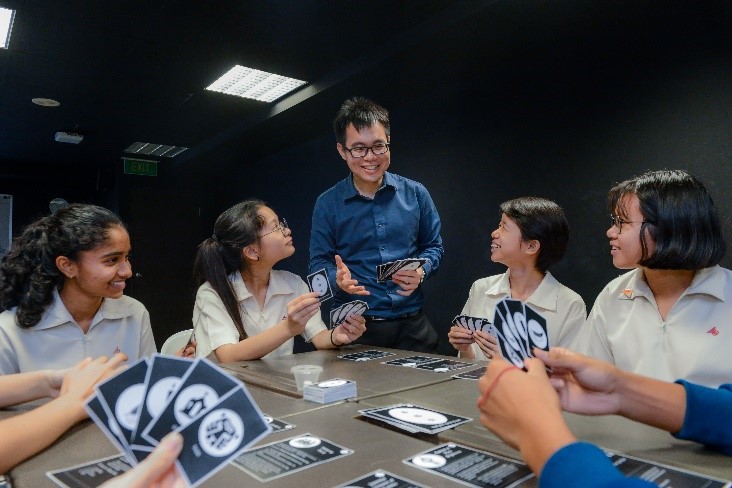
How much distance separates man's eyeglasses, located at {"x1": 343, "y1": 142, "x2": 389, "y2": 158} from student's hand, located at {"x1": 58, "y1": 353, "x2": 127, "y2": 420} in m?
1.53

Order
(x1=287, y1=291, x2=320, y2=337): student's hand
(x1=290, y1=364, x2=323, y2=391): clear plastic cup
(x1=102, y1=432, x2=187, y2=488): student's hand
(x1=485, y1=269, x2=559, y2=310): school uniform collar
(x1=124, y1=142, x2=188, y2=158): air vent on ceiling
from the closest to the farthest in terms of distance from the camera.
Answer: (x1=102, y1=432, x2=187, y2=488): student's hand → (x1=290, y1=364, x2=323, y2=391): clear plastic cup → (x1=287, y1=291, x2=320, y2=337): student's hand → (x1=485, y1=269, x2=559, y2=310): school uniform collar → (x1=124, y1=142, x2=188, y2=158): air vent on ceiling

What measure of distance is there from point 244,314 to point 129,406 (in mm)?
1594

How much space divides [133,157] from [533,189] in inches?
236

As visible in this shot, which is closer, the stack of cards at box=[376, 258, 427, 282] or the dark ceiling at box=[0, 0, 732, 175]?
the stack of cards at box=[376, 258, 427, 282]

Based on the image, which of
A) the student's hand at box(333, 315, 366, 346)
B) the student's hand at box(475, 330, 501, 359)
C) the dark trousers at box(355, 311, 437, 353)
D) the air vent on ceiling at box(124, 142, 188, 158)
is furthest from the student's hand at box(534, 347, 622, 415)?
the air vent on ceiling at box(124, 142, 188, 158)

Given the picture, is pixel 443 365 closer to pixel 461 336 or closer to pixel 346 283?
pixel 461 336

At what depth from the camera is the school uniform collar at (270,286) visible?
7.45 feet

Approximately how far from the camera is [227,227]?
7.52 feet

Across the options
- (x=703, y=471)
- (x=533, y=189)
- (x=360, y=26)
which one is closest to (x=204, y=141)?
(x=360, y=26)

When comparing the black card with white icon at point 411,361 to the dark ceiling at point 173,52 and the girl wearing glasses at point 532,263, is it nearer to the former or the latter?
the girl wearing glasses at point 532,263

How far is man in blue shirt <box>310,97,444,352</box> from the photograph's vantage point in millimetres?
2461

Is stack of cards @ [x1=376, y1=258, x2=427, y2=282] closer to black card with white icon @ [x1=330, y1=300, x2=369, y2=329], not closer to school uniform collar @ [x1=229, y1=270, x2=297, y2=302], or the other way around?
black card with white icon @ [x1=330, y1=300, x2=369, y2=329]

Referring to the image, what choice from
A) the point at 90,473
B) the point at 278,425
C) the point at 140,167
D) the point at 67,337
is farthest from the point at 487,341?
the point at 140,167

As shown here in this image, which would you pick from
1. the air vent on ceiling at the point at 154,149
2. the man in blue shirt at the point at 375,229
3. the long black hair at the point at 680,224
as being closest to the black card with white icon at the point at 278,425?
the long black hair at the point at 680,224
